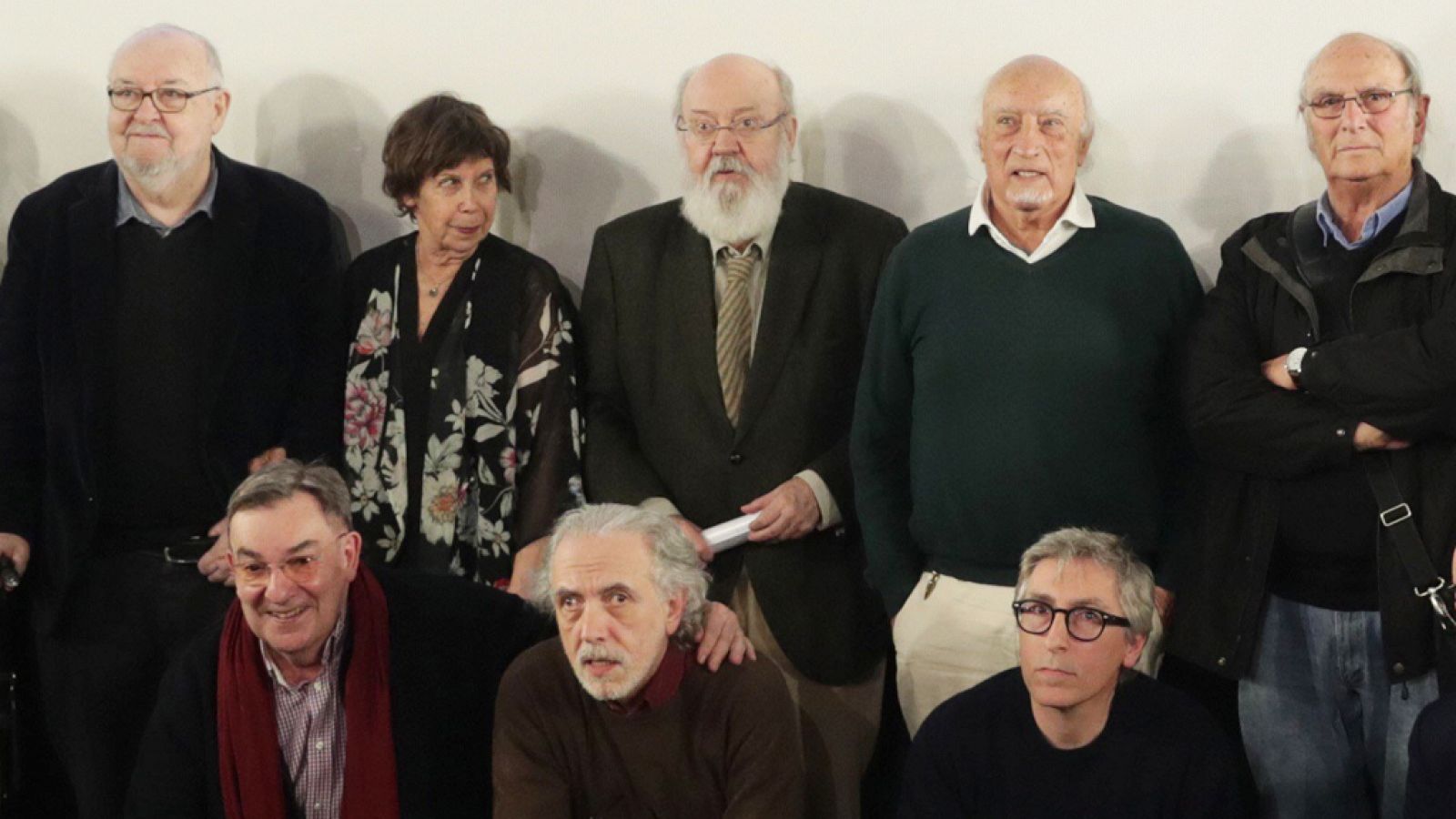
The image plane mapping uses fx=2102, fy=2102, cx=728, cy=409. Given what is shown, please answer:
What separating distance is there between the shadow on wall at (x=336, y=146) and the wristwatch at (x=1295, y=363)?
83.5 inches

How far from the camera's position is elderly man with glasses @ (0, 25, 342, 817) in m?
4.23

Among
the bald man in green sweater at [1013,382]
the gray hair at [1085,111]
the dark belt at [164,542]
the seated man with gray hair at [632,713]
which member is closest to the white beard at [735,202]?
the bald man in green sweater at [1013,382]

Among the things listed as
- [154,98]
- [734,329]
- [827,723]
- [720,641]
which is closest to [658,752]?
[720,641]

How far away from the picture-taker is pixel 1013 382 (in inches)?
146

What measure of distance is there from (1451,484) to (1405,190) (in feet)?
1.65

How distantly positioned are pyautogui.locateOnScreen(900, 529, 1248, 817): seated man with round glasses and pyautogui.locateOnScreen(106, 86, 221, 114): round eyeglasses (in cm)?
200

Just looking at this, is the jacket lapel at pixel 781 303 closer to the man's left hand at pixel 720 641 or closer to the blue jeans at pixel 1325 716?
the man's left hand at pixel 720 641

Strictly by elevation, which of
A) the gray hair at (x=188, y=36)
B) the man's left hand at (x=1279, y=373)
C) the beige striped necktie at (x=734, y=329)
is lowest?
the man's left hand at (x=1279, y=373)

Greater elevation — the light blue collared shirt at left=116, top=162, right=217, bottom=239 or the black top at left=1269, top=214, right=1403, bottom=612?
the light blue collared shirt at left=116, top=162, right=217, bottom=239

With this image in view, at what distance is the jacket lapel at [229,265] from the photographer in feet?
13.9

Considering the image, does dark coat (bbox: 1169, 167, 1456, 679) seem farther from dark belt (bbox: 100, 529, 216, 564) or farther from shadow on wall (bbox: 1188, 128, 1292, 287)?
dark belt (bbox: 100, 529, 216, 564)

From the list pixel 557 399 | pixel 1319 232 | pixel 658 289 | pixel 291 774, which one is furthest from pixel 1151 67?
pixel 291 774

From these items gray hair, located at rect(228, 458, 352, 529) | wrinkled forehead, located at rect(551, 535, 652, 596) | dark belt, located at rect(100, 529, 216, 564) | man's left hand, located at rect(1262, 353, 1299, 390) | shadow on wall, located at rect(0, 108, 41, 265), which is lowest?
wrinkled forehead, located at rect(551, 535, 652, 596)

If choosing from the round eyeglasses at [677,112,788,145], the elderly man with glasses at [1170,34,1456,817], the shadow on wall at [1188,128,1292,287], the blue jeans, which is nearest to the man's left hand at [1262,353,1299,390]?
the elderly man with glasses at [1170,34,1456,817]
